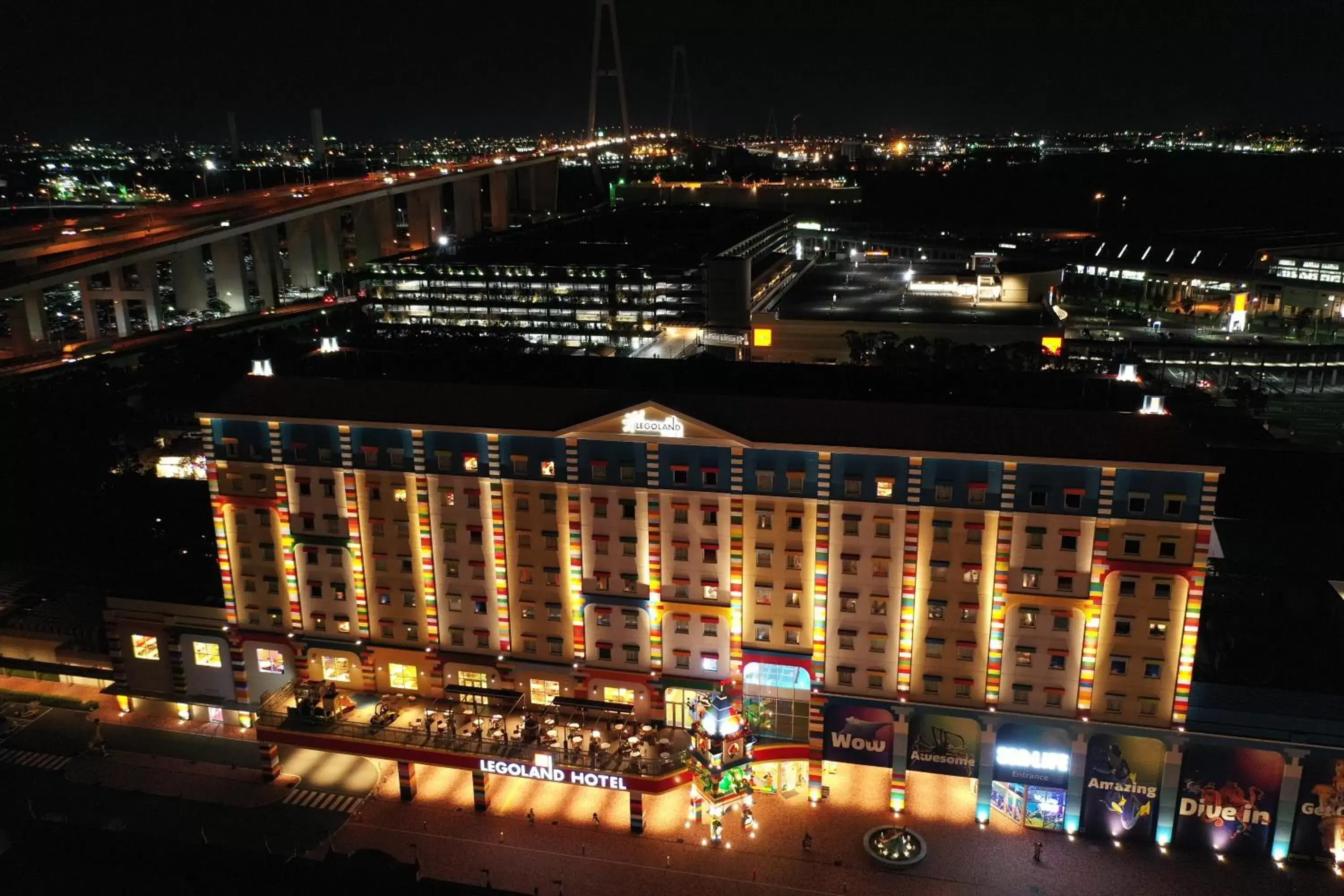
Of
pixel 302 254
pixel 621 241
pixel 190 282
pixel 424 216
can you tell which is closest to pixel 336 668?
pixel 621 241

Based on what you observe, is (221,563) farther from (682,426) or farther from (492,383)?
(682,426)

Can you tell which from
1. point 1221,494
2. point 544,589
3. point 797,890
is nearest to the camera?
point 797,890

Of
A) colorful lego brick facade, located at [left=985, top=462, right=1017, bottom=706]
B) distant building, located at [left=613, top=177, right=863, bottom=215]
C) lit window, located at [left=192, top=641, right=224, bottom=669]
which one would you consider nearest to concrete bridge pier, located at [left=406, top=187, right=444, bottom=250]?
distant building, located at [left=613, top=177, right=863, bottom=215]

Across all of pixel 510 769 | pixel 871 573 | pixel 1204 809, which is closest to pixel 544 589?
pixel 510 769

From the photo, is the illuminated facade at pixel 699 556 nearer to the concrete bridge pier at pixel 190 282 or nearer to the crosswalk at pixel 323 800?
the crosswalk at pixel 323 800

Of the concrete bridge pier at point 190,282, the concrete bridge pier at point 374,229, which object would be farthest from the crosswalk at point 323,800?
the concrete bridge pier at point 374,229

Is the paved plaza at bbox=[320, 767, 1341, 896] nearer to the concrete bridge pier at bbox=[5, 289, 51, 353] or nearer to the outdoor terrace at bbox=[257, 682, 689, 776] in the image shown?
the outdoor terrace at bbox=[257, 682, 689, 776]
